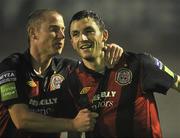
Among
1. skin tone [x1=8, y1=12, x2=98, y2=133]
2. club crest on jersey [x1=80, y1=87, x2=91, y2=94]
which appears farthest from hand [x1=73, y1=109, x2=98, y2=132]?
club crest on jersey [x1=80, y1=87, x2=91, y2=94]

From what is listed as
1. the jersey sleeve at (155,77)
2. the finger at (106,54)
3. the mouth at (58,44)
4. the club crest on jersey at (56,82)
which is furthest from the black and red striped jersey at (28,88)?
the jersey sleeve at (155,77)

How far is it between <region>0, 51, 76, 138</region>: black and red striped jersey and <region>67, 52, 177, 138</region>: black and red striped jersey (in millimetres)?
140

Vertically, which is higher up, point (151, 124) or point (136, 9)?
point (136, 9)

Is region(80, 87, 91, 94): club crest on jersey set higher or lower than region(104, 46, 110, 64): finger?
lower

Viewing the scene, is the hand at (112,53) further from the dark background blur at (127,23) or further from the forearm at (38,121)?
the dark background blur at (127,23)

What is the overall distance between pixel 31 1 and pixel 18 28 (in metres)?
0.31

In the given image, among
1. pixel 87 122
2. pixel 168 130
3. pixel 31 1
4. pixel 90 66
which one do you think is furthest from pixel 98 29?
pixel 31 1

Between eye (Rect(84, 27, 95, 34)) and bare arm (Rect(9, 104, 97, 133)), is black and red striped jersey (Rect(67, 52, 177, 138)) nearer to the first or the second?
bare arm (Rect(9, 104, 97, 133))

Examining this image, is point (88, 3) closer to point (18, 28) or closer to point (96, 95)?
point (18, 28)

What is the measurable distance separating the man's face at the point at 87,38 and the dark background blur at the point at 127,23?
6.03ft

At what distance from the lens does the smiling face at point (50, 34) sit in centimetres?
251

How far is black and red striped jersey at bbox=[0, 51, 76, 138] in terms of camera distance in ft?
7.72

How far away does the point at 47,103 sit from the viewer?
8.09 ft

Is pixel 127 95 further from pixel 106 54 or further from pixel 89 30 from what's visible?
pixel 89 30
